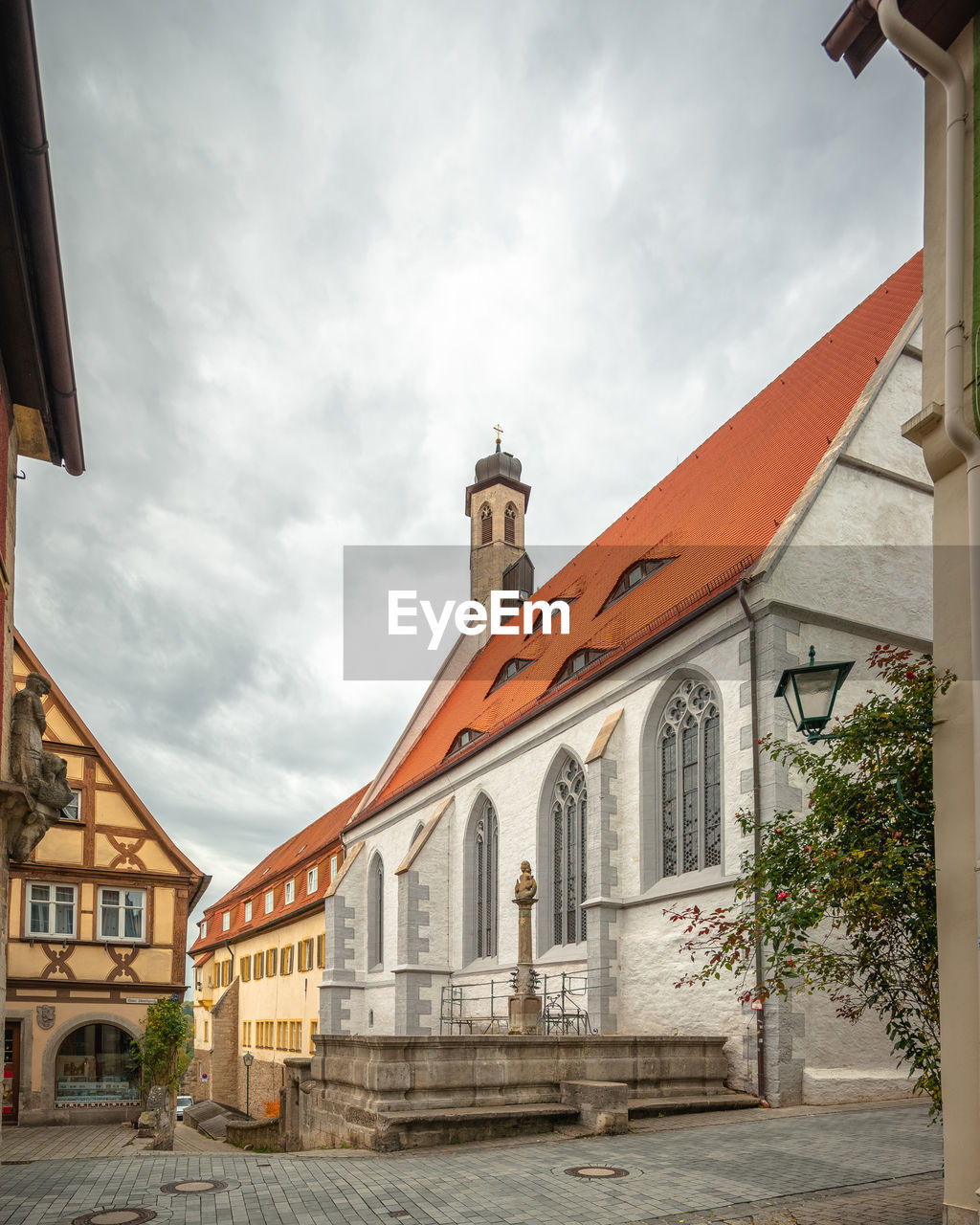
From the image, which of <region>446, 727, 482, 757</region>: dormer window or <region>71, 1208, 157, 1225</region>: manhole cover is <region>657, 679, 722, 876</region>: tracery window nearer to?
<region>446, 727, 482, 757</region>: dormer window

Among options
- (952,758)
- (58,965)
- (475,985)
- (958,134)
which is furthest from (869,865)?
(475,985)

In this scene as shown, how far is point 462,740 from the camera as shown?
1065 inches

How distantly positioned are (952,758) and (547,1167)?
559 cm

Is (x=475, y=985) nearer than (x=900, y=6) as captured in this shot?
No

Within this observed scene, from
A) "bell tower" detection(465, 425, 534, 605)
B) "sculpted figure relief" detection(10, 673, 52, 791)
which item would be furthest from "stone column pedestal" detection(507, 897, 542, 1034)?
"bell tower" detection(465, 425, 534, 605)

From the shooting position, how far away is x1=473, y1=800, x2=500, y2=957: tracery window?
25.0 meters

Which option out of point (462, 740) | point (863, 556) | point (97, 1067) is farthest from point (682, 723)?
point (97, 1067)

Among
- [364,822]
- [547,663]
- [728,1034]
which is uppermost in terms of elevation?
[547,663]

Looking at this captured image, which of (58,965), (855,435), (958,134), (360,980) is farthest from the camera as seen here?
(360,980)

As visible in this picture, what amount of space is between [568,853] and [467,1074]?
9.67m

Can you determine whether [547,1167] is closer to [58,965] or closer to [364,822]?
[58,965]

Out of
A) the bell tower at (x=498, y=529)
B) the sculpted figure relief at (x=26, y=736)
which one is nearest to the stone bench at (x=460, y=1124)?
the sculpted figure relief at (x=26, y=736)

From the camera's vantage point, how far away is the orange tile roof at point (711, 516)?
60.7 feet

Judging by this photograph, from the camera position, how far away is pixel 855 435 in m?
17.3
